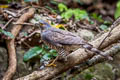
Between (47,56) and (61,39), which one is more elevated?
(61,39)

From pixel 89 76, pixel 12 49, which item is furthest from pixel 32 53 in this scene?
pixel 89 76

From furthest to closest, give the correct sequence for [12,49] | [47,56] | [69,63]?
[12,49]
[47,56]
[69,63]

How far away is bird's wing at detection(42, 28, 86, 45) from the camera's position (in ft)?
10.1

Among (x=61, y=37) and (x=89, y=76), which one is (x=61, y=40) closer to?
(x=61, y=37)

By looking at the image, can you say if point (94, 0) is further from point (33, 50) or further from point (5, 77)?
point (5, 77)

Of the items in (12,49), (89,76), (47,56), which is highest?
(47,56)

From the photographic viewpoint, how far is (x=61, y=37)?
3.21 meters

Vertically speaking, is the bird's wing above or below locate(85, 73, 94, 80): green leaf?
above

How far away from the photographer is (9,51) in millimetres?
4215

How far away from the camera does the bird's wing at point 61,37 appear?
10.1 feet

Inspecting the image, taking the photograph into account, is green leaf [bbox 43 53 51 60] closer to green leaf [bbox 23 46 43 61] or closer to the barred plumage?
green leaf [bbox 23 46 43 61]

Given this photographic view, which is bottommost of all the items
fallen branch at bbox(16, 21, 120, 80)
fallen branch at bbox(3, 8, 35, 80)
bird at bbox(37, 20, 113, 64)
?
fallen branch at bbox(3, 8, 35, 80)

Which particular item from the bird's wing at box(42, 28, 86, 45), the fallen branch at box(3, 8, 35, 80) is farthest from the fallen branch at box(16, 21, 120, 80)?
the fallen branch at box(3, 8, 35, 80)

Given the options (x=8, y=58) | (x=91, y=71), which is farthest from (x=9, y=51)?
(x=91, y=71)
